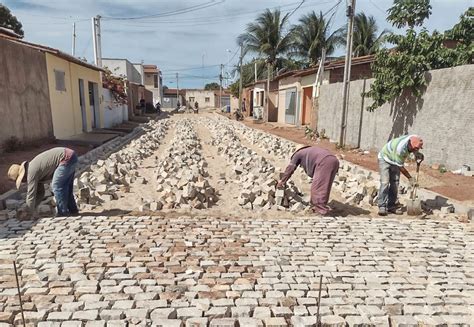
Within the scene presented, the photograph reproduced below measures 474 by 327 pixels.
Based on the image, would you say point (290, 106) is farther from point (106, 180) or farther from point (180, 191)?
point (180, 191)

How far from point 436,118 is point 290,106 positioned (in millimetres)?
14439

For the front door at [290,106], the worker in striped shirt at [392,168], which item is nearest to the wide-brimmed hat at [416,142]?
the worker in striped shirt at [392,168]

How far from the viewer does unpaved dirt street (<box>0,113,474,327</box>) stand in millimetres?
2887

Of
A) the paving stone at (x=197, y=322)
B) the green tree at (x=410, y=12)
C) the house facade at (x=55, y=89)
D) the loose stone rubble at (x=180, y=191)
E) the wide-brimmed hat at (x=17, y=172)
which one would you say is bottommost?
the paving stone at (x=197, y=322)

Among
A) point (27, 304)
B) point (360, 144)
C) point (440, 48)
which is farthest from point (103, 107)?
point (27, 304)

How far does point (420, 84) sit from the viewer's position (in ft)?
28.5

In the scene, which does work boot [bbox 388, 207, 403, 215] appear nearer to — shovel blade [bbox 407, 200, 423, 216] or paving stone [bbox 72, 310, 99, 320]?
shovel blade [bbox 407, 200, 423, 216]

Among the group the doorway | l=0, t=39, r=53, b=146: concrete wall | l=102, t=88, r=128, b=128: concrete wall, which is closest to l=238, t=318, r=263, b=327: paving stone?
l=0, t=39, r=53, b=146: concrete wall

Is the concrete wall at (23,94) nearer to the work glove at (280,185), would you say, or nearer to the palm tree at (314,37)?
the work glove at (280,185)

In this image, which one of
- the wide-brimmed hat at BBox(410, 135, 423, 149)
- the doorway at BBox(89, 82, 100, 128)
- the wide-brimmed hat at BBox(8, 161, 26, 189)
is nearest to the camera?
the wide-brimmed hat at BBox(8, 161, 26, 189)

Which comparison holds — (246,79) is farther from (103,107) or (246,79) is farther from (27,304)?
(27,304)

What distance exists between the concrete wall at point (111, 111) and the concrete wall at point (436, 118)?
1263cm

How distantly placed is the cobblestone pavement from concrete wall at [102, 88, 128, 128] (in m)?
14.3

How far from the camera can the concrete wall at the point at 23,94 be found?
8.90 meters
